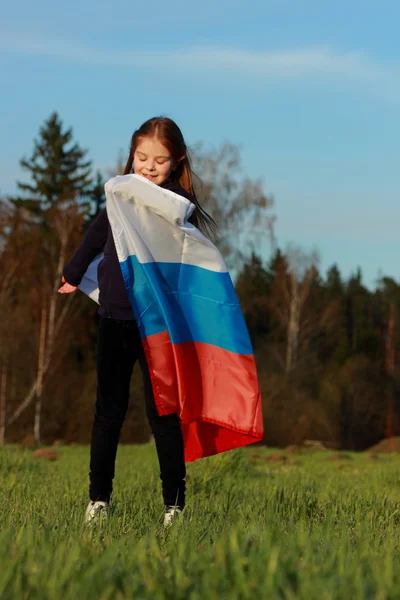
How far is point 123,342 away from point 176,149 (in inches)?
41.9

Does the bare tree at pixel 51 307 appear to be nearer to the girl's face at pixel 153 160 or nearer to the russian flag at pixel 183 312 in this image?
the girl's face at pixel 153 160

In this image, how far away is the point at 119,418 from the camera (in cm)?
464

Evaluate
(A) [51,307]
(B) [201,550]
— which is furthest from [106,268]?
(A) [51,307]

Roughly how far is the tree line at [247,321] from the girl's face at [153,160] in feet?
66.8

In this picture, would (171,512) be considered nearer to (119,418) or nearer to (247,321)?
(119,418)

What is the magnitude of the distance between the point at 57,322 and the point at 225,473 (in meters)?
27.0

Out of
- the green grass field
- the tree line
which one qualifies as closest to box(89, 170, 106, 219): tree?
the tree line

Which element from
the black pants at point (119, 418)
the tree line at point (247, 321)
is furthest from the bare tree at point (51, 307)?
the black pants at point (119, 418)

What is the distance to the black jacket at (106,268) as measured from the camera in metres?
4.54

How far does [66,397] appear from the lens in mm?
36094

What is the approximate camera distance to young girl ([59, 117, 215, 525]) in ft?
14.9

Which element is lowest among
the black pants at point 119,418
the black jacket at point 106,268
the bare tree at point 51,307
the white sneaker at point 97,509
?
the white sneaker at point 97,509

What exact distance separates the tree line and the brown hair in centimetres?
2027

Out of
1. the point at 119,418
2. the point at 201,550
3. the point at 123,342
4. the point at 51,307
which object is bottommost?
the point at 201,550
